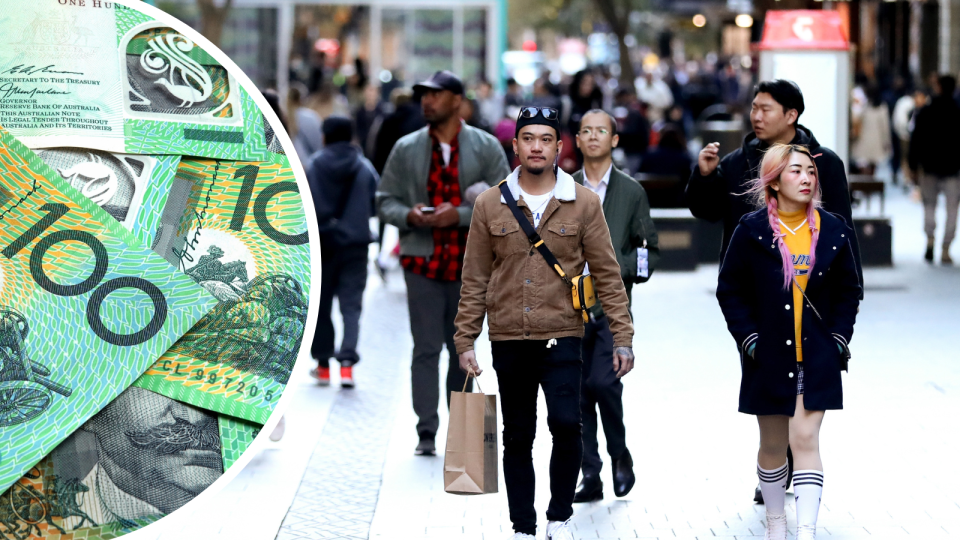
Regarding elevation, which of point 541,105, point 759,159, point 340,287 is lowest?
point 340,287

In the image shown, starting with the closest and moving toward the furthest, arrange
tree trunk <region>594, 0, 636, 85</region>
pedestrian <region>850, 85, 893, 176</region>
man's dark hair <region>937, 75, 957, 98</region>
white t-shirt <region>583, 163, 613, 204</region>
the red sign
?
white t-shirt <region>583, 163, 613, 204</region>, the red sign, man's dark hair <region>937, 75, 957, 98</region>, pedestrian <region>850, 85, 893, 176</region>, tree trunk <region>594, 0, 636, 85</region>

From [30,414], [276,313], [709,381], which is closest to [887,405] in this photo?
[709,381]

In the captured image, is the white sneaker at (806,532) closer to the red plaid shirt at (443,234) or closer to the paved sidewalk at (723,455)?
the paved sidewalk at (723,455)

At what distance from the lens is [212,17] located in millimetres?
25047

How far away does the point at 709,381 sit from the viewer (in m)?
8.57

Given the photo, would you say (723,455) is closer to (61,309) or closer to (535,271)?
(535,271)

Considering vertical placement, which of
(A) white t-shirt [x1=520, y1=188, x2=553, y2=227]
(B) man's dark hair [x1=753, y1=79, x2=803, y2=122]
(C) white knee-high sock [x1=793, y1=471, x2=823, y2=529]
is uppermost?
(B) man's dark hair [x1=753, y1=79, x2=803, y2=122]

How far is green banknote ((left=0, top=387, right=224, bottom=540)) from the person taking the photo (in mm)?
4453

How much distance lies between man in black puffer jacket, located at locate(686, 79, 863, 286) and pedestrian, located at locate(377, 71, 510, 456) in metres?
1.35

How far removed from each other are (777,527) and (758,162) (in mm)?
1654

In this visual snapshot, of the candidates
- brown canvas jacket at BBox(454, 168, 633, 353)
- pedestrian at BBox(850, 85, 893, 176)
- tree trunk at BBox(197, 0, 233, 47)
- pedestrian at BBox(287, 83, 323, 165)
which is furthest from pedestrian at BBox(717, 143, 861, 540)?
tree trunk at BBox(197, 0, 233, 47)

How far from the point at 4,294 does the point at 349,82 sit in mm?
21736
